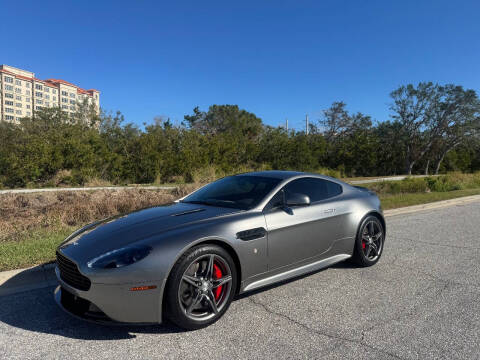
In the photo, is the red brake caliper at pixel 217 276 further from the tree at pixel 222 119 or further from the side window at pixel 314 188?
the tree at pixel 222 119

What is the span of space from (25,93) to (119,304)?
483 feet

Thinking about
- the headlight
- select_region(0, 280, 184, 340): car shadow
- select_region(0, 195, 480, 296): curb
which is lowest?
select_region(0, 280, 184, 340): car shadow

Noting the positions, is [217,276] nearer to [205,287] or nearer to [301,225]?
[205,287]

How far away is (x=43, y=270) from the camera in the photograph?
4.36m

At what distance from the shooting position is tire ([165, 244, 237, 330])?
2.95m

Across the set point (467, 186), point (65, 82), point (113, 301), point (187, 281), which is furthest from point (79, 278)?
point (65, 82)

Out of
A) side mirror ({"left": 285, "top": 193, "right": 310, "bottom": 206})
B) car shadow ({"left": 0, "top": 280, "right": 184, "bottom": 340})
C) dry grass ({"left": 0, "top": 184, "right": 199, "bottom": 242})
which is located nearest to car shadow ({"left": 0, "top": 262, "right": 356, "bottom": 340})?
car shadow ({"left": 0, "top": 280, "right": 184, "bottom": 340})

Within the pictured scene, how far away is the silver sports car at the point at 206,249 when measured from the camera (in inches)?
112

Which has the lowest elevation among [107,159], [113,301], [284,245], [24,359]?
[24,359]

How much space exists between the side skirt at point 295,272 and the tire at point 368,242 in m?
0.25

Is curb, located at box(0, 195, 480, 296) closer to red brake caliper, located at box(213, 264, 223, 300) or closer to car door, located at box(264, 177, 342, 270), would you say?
red brake caliper, located at box(213, 264, 223, 300)

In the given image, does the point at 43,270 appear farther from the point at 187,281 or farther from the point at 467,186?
the point at 467,186

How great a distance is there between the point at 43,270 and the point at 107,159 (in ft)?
49.1

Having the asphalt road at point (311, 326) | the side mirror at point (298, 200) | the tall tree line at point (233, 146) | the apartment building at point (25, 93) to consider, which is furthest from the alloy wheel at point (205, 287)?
the apartment building at point (25, 93)
